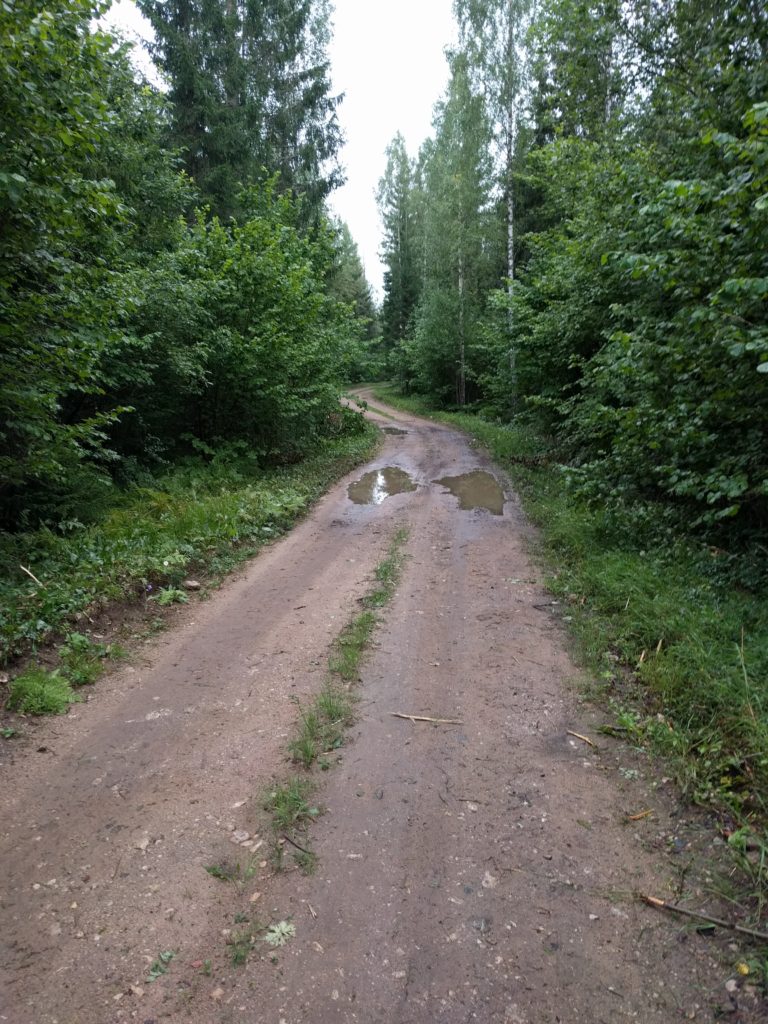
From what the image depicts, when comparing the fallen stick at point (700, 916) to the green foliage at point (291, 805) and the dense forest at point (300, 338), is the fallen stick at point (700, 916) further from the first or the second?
the green foliage at point (291, 805)

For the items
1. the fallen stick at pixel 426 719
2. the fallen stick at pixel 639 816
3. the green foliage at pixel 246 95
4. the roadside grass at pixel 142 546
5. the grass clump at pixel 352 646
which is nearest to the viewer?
the fallen stick at pixel 639 816

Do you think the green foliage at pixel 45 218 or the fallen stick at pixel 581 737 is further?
the green foliage at pixel 45 218

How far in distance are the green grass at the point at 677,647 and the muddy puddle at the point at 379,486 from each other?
4.68 m

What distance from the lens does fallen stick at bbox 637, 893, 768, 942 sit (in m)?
2.43

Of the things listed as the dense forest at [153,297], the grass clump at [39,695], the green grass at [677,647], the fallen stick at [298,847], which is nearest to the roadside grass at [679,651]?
the green grass at [677,647]

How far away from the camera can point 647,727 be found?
3.92 metres

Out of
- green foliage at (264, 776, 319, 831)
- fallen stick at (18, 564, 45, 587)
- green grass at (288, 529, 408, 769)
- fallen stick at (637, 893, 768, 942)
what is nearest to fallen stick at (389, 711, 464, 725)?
green grass at (288, 529, 408, 769)

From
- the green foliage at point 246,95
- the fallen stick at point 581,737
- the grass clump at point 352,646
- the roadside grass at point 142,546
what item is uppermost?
the green foliage at point 246,95

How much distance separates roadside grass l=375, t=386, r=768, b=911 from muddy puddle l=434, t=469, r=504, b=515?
113 inches

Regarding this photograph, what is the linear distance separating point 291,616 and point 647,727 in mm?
3611

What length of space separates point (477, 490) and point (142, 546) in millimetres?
7264

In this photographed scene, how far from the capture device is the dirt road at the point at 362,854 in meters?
2.29

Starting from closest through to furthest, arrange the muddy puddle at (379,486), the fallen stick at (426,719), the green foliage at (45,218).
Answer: the fallen stick at (426,719)
the green foliage at (45,218)
the muddy puddle at (379,486)

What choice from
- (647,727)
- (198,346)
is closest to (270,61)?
(198,346)
